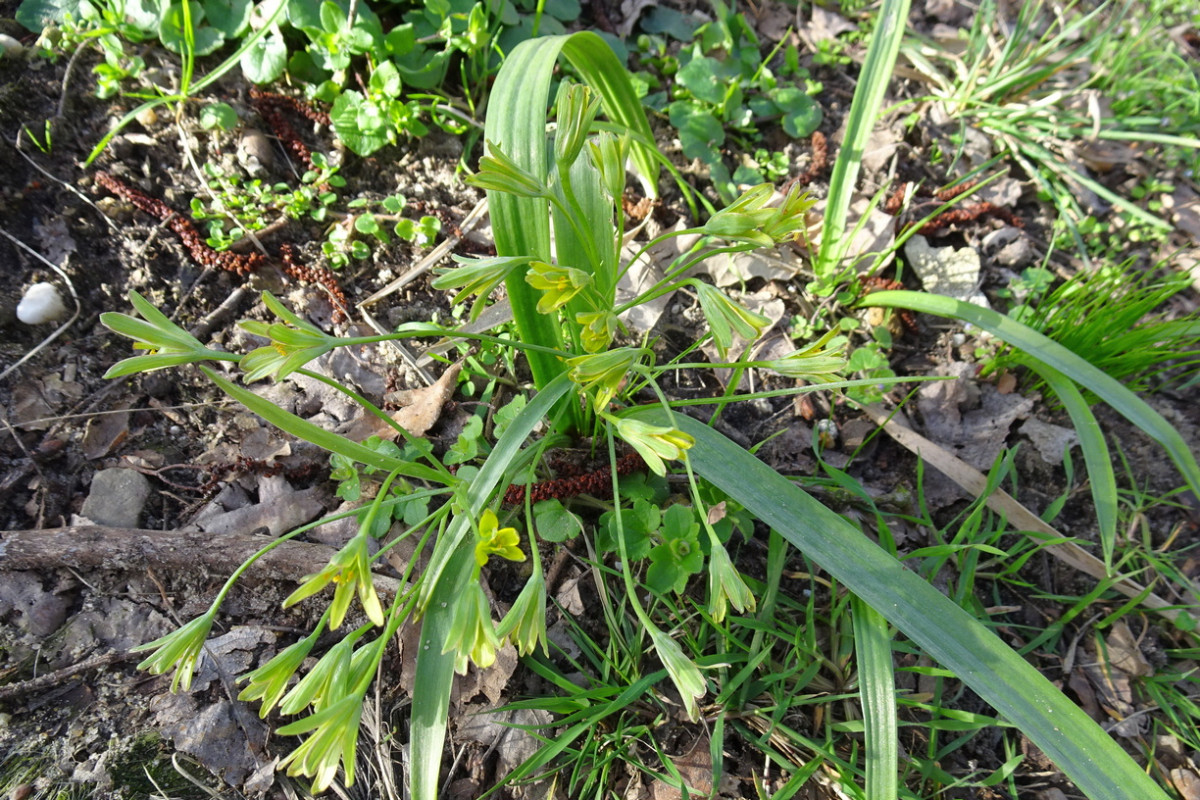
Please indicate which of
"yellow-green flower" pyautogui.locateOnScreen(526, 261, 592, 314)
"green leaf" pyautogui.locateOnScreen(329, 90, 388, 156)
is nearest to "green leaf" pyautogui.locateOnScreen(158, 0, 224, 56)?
"green leaf" pyautogui.locateOnScreen(329, 90, 388, 156)

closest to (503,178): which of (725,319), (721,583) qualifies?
(725,319)

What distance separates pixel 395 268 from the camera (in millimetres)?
2037

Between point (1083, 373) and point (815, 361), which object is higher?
point (815, 361)

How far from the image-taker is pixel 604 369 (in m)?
1.14

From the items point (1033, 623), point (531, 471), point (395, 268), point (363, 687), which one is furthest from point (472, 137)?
point (1033, 623)

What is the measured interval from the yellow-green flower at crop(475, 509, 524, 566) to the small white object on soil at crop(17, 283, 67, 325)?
5.24 ft

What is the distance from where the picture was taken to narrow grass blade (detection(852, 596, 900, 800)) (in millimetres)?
1251

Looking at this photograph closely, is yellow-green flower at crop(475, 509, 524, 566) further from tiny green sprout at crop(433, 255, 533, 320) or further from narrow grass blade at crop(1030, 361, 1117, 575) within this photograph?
narrow grass blade at crop(1030, 361, 1117, 575)

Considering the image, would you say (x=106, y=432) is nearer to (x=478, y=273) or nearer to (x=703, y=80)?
(x=478, y=273)

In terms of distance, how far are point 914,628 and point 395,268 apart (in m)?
1.75

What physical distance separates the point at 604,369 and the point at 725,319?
27 centimetres

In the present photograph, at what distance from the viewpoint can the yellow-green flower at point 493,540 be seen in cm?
106

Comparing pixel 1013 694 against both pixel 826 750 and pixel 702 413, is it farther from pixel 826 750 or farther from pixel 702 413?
pixel 702 413

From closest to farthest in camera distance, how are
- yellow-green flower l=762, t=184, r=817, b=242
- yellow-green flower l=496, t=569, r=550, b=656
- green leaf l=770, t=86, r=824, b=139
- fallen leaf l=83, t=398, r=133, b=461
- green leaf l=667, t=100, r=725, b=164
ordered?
yellow-green flower l=496, t=569, r=550, b=656 < yellow-green flower l=762, t=184, r=817, b=242 < fallen leaf l=83, t=398, r=133, b=461 < green leaf l=667, t=100, r=725, b=164 < green leaf l=770, t=86, r=824, b=139
